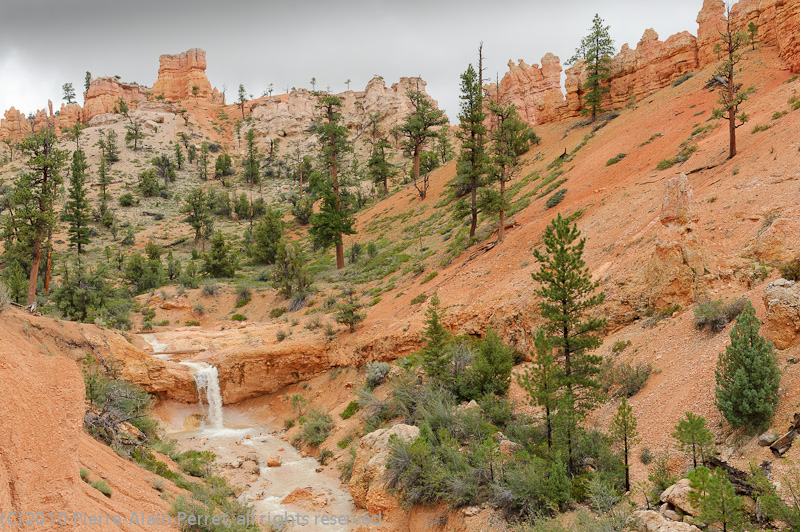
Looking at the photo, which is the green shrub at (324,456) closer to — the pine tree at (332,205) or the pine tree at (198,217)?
the pine tree at (332,205)

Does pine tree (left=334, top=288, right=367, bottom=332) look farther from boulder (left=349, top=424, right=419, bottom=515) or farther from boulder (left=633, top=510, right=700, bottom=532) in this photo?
boulder (left=633, top=510, right=700, bottom=532)

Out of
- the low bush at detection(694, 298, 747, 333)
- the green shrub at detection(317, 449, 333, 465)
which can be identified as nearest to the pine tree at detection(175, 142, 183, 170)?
the green shrub at detection(317, 449, 333, 465)

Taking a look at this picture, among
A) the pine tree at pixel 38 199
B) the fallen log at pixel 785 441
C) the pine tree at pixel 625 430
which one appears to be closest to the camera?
the fallen log at pixel 785 441

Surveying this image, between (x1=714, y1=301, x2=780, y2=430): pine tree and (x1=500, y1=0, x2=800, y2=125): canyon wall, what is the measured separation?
28.2m

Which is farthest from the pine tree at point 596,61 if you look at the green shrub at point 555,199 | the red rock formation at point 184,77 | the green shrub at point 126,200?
the red rock formation at point 184,77

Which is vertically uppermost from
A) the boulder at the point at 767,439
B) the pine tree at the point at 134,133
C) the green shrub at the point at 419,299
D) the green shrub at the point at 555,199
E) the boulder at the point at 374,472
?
the pine tree at the point at 134,133

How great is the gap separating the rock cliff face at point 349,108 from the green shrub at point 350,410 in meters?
62.1

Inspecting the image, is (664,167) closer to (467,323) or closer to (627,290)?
(627,290)

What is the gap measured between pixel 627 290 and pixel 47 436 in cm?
1549

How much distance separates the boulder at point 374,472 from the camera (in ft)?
39.3

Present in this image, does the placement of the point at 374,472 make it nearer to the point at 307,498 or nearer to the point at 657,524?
the point at 307,498

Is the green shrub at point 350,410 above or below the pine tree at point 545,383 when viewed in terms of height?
below

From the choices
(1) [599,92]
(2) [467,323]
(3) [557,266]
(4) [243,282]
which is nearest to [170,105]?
(4) [243,282]

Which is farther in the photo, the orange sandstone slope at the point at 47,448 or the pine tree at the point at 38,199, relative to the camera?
the pine tree at the point at 38,199
